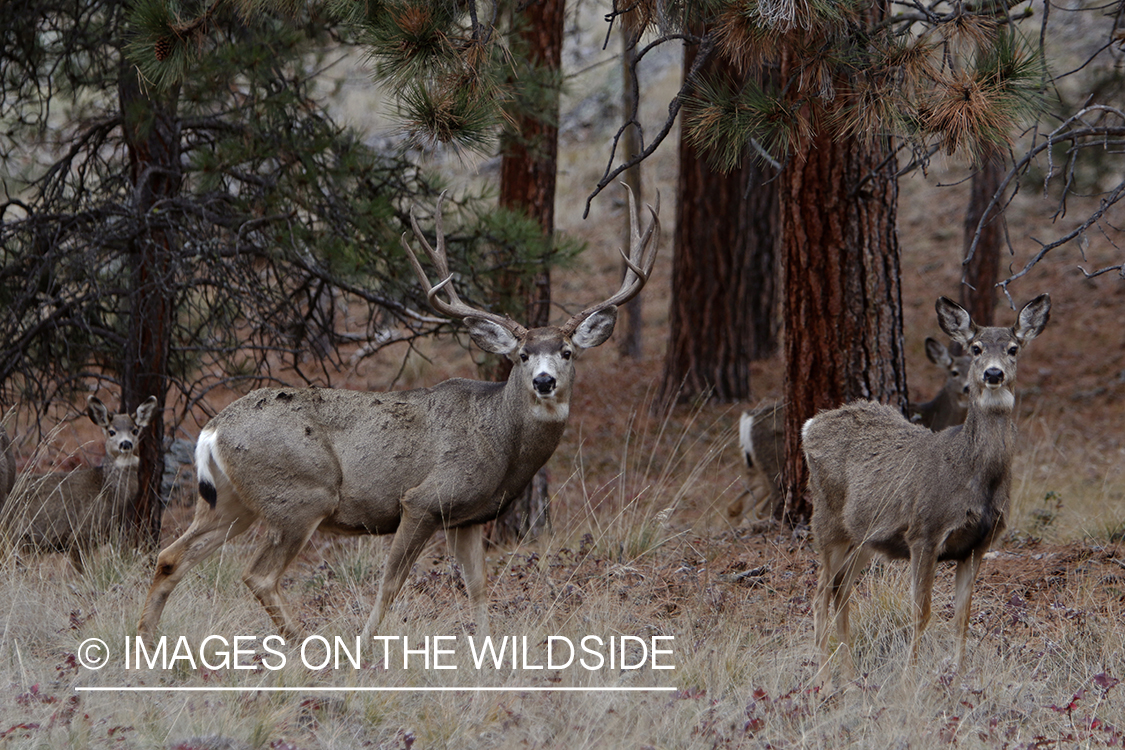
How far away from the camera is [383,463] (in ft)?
20.4

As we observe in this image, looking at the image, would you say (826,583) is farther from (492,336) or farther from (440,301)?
(440,301)

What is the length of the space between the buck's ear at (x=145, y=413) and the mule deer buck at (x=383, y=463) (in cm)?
217

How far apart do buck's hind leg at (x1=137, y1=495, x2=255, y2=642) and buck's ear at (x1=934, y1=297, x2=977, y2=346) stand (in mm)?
3841

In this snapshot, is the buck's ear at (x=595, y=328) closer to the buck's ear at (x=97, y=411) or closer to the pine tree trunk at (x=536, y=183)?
the pine tree trunk at (x=536, y=183)

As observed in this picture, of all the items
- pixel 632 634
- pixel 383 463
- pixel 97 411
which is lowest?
pixel 632 634

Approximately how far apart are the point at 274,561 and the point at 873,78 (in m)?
3.97

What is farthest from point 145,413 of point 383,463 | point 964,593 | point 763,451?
point 964,593

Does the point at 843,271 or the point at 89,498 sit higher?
the point at 843,271

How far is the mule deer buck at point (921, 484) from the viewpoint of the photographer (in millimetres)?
5418

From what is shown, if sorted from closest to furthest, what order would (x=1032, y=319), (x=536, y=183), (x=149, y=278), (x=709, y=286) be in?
1. (x=1032, y=319)
2. (x=149, y=278)
3. (x=536, y=183)
4. (x=709, y=286)

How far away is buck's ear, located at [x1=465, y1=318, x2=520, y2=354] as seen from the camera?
6.45 m

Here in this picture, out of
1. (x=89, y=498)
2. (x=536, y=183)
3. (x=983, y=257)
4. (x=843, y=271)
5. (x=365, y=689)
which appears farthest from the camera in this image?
(x=983, y=257)

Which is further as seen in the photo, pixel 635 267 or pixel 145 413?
pixel 145 413

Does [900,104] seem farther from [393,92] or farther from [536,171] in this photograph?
[536,171]
